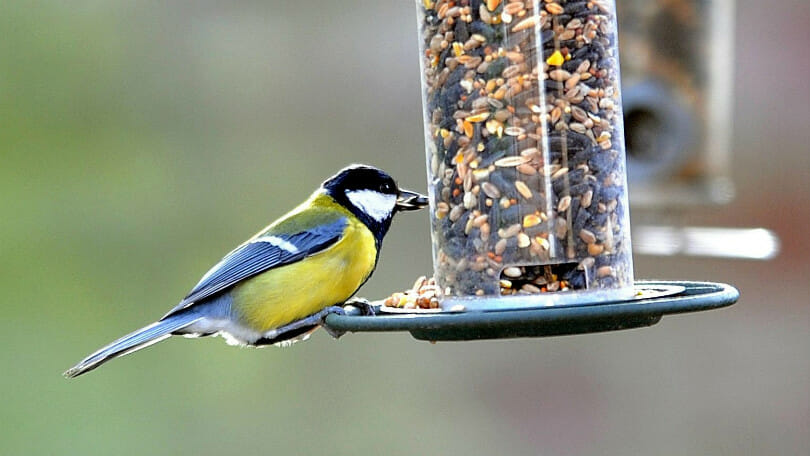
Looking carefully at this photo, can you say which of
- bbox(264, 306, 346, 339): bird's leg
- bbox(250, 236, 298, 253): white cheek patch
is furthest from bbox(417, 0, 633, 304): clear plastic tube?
bbox(250, 236, 298, 253): white cheek patch

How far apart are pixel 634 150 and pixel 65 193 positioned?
448 centimetres

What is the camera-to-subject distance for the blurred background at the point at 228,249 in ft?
25.3

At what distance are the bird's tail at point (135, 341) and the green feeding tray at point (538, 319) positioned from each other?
0.88 meters

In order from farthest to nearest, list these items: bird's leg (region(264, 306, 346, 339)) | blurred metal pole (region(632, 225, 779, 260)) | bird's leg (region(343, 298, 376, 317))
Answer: blurred metal pole (region(632, 225, 779, 260)), bird's leg (region(264, 306, 346, 339)), bird's leg (region(343, 298, 376, 317))

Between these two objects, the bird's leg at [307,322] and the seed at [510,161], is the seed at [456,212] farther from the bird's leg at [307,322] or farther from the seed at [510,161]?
the bird's leg at [307,322]

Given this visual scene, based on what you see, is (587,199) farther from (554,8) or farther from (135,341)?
(135,341)

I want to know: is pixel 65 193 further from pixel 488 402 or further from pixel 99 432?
pixel 488 402

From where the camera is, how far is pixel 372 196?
404 cm

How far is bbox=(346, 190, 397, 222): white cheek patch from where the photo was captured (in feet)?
13.1

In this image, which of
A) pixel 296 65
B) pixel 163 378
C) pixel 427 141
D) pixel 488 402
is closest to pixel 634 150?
pixel 427 141

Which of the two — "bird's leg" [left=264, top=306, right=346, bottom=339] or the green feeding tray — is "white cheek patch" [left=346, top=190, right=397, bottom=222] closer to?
"bird's leg" [left=264, top=306, right=346, bottom=339]

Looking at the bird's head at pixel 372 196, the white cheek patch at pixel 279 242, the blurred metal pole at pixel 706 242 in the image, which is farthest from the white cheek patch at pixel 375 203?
the blurred metal pole at pixel 706 242

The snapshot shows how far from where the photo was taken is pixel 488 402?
8.08 metres

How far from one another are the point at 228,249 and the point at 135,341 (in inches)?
177
